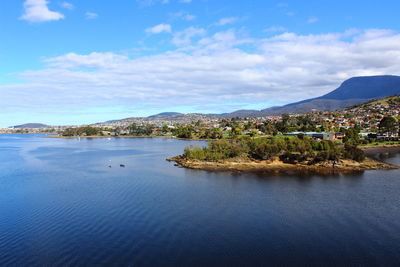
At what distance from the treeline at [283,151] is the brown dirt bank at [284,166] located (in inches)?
54.5

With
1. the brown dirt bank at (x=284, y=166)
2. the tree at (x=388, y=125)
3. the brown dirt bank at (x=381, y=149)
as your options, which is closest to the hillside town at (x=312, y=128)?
the tree at (x=388, y=125)

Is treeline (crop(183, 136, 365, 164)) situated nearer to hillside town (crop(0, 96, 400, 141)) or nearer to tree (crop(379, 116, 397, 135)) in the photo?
hillside town (crop(0, 96, 400, 141))

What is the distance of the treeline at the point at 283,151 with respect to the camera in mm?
48000

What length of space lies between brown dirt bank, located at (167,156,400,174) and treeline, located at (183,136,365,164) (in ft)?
4.54

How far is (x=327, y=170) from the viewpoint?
145ft

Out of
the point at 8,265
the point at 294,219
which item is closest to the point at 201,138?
the point at 294,219

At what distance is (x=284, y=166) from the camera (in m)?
47.7

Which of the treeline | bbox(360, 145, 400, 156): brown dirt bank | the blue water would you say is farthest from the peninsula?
bbox(360, 145, 400, 156): brown dirt bank

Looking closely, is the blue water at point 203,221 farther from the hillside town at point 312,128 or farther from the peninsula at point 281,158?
the hillside town at point 312,128

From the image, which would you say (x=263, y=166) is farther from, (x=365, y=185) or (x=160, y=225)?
(x=160, y=225)

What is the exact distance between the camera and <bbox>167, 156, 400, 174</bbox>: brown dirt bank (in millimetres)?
44281

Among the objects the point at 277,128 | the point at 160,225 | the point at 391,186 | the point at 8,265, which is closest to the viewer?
the point at 8,265

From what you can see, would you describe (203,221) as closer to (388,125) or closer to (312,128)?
(388,125)

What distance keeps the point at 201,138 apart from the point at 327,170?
73.6m
